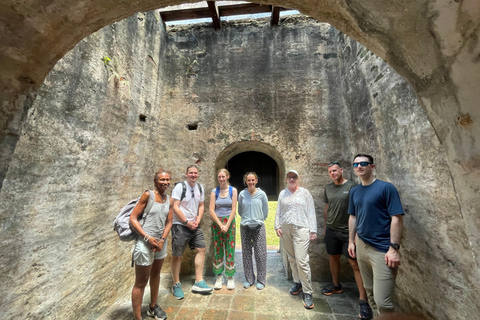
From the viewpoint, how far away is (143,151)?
376 cm

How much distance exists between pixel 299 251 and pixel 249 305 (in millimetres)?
1007

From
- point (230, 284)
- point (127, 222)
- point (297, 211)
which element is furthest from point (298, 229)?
point (127, 222)

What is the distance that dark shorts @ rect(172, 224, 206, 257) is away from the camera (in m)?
3.08

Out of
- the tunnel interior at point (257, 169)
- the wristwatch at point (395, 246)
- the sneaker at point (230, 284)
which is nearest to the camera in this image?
the wristwatch at point (395, 246)

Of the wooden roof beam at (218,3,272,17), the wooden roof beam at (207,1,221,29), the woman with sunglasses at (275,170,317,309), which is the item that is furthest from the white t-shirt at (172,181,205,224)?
the wooden roof beam at (218,3,272,17)

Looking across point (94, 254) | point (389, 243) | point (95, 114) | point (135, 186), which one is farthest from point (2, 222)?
point (389, 243)

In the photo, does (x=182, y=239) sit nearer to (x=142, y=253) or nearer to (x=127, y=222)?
(x=142, y=253)

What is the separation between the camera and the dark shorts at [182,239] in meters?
3.08

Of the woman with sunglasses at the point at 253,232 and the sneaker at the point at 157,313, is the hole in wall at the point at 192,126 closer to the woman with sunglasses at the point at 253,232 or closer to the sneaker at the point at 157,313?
the woman with sunglasses at the point at 253,232

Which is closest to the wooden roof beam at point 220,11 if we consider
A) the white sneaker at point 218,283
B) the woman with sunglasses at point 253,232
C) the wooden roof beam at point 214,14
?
the wooden roof beam at point 214,14

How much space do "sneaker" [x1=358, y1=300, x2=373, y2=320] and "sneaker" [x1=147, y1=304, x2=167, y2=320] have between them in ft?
8.09

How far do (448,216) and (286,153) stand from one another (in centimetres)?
233

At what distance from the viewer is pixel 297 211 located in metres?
2.98

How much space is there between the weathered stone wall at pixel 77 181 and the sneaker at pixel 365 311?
134 inches
